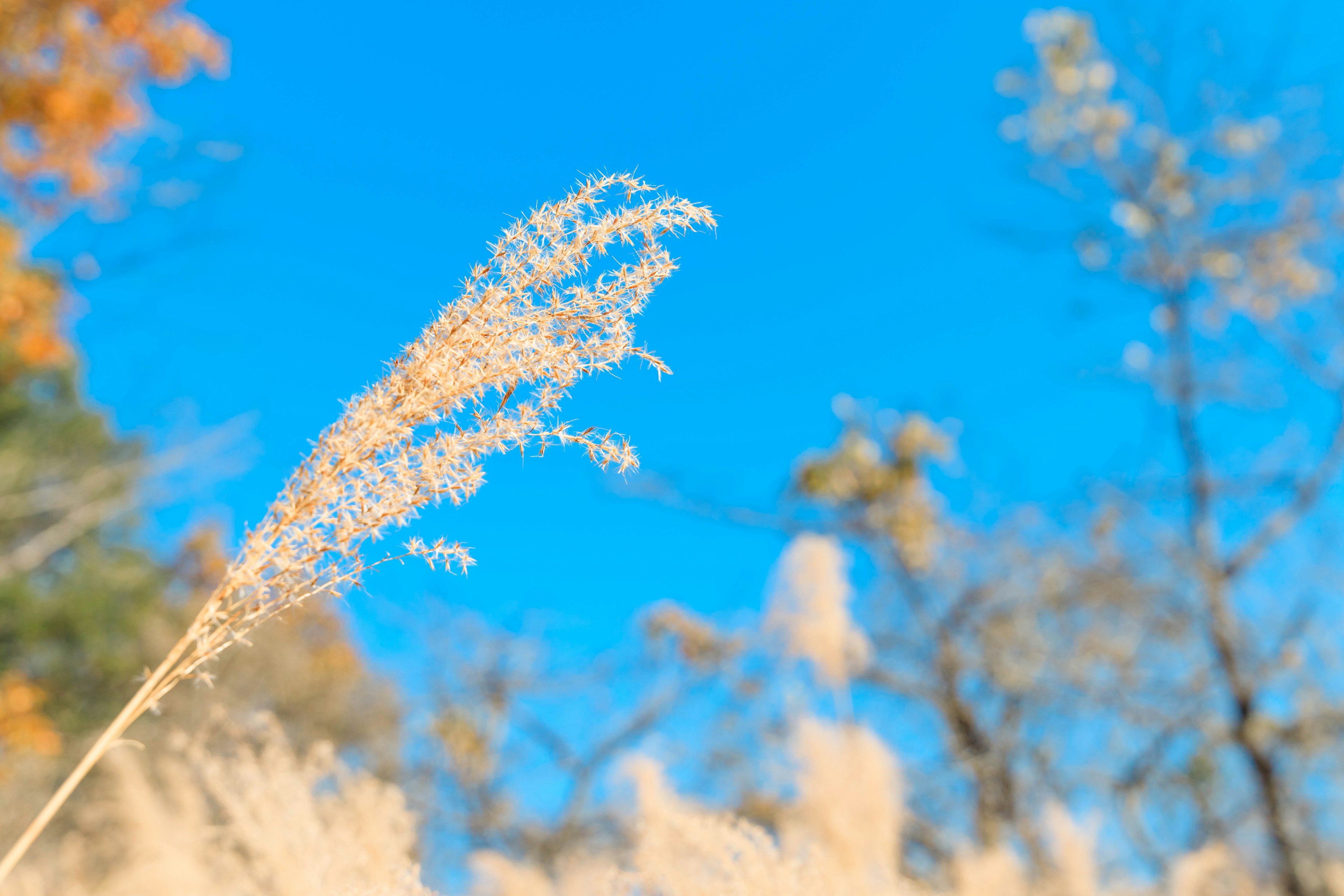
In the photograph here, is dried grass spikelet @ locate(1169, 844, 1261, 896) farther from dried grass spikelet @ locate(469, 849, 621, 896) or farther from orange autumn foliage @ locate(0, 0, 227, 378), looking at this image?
orange autumn foliage @ locate(0, 0, 227, 378)

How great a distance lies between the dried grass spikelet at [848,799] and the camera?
3320 mm

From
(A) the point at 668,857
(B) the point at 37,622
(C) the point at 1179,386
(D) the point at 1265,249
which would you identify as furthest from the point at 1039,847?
(B) the point at 37,622

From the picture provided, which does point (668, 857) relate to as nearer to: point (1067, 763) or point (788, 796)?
point (788, 796)

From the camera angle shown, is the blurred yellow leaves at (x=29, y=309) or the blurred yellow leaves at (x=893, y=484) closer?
the blurred yellow leaves at (x=29, y=309)

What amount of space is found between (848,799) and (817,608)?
120 cm

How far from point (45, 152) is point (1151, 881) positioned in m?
9.80

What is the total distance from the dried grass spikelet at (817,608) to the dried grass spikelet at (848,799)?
0.50 metres

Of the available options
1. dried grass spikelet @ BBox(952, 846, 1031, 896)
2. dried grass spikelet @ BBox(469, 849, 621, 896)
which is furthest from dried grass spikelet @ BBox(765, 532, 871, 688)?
dried grass spikelet @ BBox(469, 849, 621, 896)

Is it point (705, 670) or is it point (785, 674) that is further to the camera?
point (705, 670)

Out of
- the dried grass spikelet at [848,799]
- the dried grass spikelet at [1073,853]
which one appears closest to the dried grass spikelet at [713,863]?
the dried grass spikelet at [848,799]

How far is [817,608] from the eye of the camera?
15.0 ft

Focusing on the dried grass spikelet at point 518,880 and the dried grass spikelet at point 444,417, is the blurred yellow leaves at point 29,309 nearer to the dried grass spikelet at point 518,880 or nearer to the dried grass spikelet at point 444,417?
the dried grass spikelet at point 518,880

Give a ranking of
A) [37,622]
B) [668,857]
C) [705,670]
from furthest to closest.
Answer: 1. [37,622]
2. [705,670]
3. [668,857]

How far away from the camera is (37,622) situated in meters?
15.9
